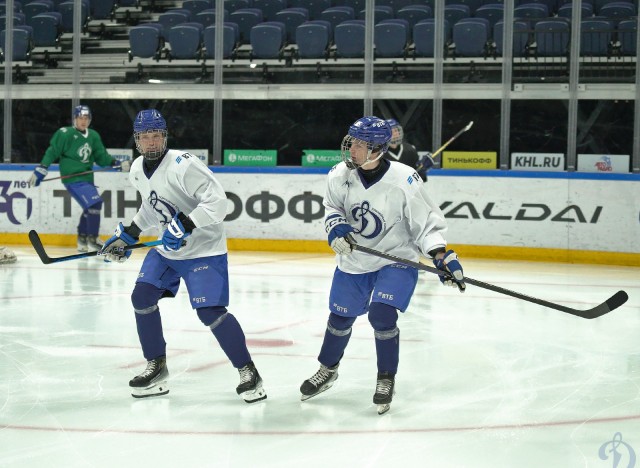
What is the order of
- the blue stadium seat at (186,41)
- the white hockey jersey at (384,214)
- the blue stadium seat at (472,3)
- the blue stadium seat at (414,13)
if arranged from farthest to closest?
the blue stadium seat at (186,41), the blue stadium seat at (472,3), the blue stadium seat at (414,13), the white hockey jersey at (384,214)

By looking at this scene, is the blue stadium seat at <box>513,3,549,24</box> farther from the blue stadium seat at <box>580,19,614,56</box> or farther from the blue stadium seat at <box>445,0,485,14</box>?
the blue stadium seat at <box>445,0,485,14</box>

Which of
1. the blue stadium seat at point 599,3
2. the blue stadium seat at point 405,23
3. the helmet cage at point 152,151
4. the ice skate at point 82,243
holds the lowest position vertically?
the ice skate at point 82,243

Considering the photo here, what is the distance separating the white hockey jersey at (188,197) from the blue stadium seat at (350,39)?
20.0 feet

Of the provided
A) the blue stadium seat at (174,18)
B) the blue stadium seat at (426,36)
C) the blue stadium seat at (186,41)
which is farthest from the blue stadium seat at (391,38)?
the blue stadium seat at (174,18)

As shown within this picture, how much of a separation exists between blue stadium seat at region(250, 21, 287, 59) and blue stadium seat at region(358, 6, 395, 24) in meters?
0.98

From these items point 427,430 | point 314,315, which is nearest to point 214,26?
point 314,315

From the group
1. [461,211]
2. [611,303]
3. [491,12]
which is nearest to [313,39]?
[491,12]

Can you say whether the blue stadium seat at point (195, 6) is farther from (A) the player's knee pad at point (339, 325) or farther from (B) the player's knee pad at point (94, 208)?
(A) the player's knee pad at point (339, 325)

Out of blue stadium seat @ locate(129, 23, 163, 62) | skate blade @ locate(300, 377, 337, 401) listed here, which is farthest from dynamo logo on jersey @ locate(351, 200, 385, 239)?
blue stadium seat @ locate(129, 23, 163, 62)

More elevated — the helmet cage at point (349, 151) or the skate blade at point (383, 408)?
the helmet cage at point (349, 151)

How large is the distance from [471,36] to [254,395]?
21.5 ft

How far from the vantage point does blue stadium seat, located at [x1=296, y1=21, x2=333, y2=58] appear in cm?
984

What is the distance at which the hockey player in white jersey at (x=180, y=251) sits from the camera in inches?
134

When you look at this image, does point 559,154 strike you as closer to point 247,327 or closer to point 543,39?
point 543,39
